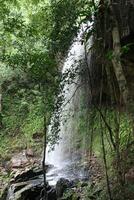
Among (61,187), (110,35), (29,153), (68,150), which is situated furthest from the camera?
(29,153)

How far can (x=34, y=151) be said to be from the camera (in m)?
13.4

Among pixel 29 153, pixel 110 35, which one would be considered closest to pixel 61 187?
pixel 110 35

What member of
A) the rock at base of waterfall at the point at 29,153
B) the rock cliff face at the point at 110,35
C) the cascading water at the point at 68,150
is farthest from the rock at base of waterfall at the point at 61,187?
the rock at base of waterfall at the point at 29,153

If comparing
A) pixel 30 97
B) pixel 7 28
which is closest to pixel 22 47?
pixel 7 28

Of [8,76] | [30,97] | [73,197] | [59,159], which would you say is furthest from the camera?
[8,76]

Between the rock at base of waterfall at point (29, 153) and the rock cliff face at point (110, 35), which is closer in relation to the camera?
the rock cliff face at point (110, 35)

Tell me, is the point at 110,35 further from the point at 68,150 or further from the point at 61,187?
the point at 68,150

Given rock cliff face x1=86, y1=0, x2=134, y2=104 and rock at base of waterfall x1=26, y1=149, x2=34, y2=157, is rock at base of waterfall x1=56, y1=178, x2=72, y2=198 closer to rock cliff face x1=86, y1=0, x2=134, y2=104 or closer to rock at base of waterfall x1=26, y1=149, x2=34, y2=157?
rock cliff face x1=86, y1=0, x2=134, y2=104

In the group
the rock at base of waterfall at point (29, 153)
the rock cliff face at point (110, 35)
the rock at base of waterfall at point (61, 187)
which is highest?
the rock cliff face at point (110, 35)

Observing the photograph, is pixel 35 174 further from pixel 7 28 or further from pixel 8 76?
pixel 8 76

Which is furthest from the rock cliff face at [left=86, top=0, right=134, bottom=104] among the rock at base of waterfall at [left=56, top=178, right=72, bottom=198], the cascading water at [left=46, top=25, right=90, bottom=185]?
the rock at base of waterfall at [left=56, top=178, right=72, bottom=198]

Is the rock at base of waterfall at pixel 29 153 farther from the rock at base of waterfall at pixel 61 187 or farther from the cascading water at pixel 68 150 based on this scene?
the rock at base of waterfall at pixel 61 187

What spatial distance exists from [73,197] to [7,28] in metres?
4.55

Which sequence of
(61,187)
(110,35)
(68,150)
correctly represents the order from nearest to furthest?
(110,35) → (61,187) → (68,150)
